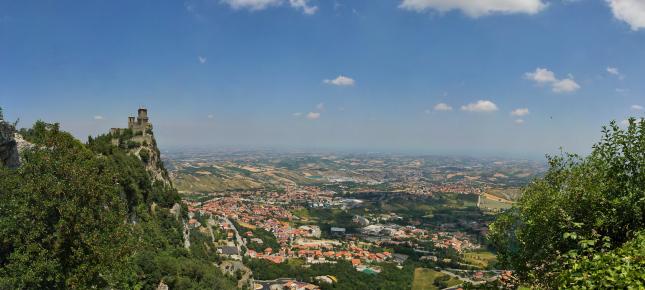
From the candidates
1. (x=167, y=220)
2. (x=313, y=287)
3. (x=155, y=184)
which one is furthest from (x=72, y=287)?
(x=313, y=287)

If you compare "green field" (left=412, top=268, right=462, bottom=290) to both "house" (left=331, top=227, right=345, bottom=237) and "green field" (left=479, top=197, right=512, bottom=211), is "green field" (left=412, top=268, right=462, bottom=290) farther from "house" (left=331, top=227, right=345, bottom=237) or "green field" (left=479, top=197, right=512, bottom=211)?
"green field" (left=479, top=197, right=512, bottom=211)

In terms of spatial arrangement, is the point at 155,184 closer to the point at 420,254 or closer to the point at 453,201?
the point at 420,254

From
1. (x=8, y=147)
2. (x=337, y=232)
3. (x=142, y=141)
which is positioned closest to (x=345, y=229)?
(x=337, y=232)

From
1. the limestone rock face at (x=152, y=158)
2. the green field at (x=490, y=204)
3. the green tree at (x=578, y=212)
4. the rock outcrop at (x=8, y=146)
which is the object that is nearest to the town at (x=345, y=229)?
the green field at (x=490, y=204)

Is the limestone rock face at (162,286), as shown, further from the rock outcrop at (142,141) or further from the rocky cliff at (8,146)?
the rock outcrop at (142,141)

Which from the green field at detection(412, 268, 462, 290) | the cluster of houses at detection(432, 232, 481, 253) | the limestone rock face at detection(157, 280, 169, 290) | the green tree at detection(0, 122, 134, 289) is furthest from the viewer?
the cluster of houses at detection(432, 232, 481, 253)

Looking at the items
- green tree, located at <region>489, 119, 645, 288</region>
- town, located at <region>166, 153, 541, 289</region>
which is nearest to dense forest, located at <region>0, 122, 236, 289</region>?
green tree, located at <region>489, 119, 645, 288</region>
